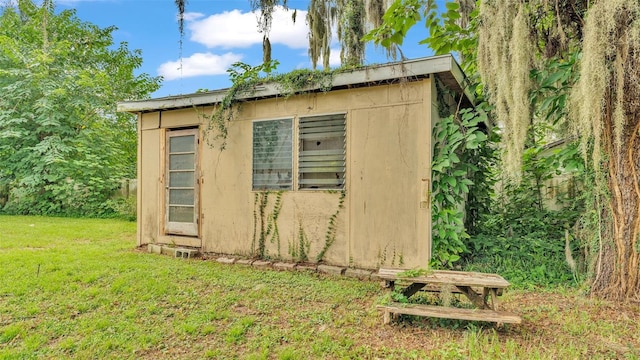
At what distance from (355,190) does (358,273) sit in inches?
38.3

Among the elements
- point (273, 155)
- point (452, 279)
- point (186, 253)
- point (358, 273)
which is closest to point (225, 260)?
point (186, 253)

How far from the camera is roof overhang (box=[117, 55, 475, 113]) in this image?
3.53 m

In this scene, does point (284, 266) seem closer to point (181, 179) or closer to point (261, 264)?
point (261, 264)

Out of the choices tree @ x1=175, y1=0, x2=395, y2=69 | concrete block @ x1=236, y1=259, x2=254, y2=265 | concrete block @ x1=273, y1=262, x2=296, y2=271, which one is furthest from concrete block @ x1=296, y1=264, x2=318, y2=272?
tree @ x1=175, y1=0, x2=395, y2=69

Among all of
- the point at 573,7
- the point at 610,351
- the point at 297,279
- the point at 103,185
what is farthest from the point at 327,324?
the point at 103,185

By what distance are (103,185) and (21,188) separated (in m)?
2.27

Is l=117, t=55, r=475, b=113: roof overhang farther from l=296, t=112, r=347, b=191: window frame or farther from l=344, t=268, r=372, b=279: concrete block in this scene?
l=344, t=268, r=372, b=279: concrete block

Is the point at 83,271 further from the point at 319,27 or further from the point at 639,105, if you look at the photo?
the point at 319,27

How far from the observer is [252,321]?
2715 millimetres

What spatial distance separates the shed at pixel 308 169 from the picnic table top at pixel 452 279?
3.21ft

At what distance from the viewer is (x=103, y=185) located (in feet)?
33.4

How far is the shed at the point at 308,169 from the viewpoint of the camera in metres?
3.78

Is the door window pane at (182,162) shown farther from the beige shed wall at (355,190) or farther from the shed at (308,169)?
the beige shed wall at (355,190)

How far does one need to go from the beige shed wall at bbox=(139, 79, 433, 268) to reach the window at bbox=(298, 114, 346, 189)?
0.09 m
